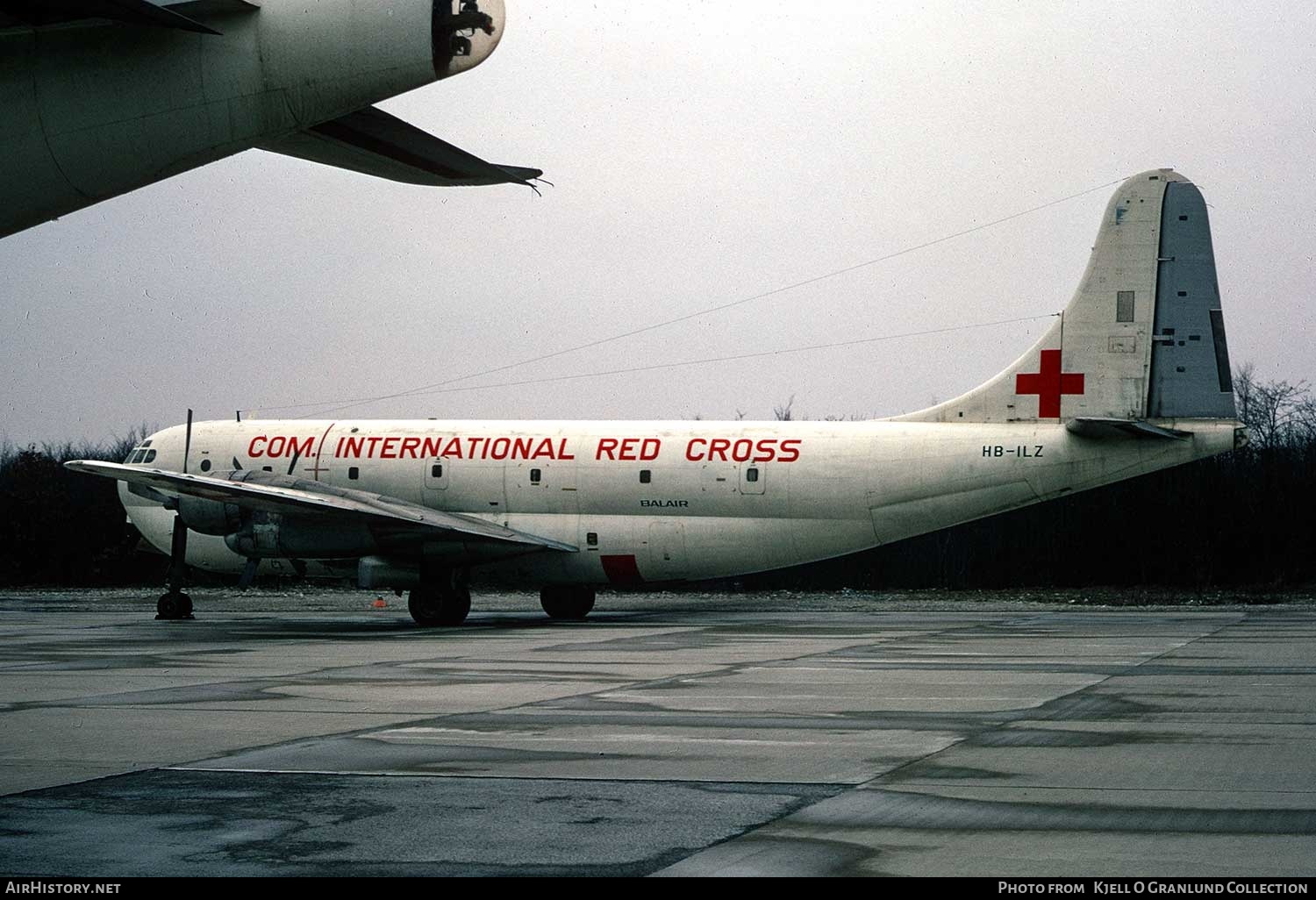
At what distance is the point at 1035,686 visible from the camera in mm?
15141

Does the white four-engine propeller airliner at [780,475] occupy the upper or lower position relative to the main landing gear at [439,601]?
upper

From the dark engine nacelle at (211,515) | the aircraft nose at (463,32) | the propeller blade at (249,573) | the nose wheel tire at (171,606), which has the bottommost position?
the nose wheel tire at (171,606)

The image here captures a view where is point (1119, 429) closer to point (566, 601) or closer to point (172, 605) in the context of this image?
point (566, 601)

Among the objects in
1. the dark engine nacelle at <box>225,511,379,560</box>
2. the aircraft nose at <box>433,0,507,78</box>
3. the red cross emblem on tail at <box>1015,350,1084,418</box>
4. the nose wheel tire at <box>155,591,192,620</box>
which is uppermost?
the red cross emblem on tail at <box>1015,350,1084,418</box>

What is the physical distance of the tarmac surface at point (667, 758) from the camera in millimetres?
7020

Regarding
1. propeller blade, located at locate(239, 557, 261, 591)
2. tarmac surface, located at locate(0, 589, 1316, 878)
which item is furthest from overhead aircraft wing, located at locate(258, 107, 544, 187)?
propeller blade, located at locate(239, 557, 261, 591)

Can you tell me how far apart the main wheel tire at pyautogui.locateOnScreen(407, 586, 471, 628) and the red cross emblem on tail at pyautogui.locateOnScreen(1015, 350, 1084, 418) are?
11.7 m

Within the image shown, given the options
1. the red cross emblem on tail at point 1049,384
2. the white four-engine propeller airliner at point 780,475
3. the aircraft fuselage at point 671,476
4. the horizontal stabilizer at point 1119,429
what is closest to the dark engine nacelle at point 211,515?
the white four-engine propeller airliner at point 780,475

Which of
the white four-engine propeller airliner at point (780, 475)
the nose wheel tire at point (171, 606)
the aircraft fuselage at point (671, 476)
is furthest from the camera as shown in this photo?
the nose wheel tire at point (171, 606)

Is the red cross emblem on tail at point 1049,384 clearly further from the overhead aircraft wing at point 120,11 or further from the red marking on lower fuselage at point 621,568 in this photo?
the overhead aircraft wing at point 120,11

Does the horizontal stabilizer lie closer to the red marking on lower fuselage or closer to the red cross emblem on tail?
the red cross emblem on tail

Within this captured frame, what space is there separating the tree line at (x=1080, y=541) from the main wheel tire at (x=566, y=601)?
47.7ft

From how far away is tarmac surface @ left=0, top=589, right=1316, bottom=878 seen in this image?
7.02 metres
